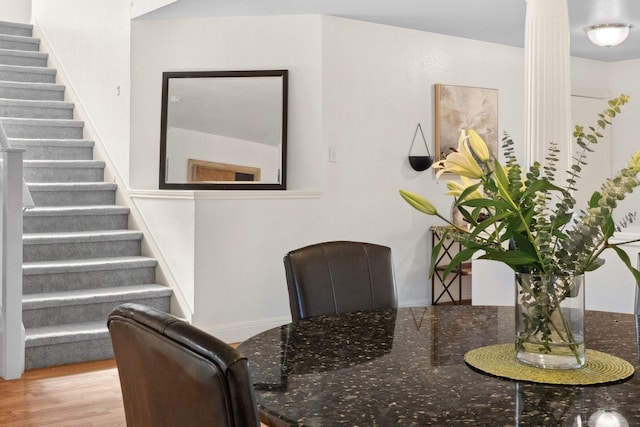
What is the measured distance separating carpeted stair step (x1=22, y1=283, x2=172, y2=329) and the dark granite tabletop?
294 centimetres

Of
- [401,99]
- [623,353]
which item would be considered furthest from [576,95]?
[623,353]

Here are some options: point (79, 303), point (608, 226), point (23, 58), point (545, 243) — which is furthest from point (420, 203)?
point (23, 58)

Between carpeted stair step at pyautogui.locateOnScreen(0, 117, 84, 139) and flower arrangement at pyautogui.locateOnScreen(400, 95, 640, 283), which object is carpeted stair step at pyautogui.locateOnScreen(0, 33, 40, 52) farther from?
flower arrangement at pyautogui.locateOnScreen(400, 95, 640, 283)

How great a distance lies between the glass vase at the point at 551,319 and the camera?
1367mm

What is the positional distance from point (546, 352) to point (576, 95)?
232 inches

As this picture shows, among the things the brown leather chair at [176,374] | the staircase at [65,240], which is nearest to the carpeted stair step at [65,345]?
the staircase at [65,240]

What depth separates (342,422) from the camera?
115 centimetres

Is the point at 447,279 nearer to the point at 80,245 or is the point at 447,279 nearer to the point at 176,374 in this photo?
the point at 80,245

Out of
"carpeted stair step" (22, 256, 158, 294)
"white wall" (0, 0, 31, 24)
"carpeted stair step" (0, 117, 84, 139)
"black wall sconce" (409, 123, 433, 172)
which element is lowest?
"carpeted stair step" (22, 256, 158, 294)

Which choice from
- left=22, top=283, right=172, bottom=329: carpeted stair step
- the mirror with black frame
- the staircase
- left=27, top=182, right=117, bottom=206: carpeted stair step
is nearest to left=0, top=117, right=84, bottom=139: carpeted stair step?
the staircase

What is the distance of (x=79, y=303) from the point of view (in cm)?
450

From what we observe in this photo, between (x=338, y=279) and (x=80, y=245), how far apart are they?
10.5 ft

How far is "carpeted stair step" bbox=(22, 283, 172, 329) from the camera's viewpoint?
4.39 meters

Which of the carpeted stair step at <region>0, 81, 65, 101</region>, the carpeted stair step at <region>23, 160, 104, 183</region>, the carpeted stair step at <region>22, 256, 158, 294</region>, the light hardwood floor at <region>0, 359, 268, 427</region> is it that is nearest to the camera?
the light hardwood floor at <region>0, 359, 268, 427</region>
